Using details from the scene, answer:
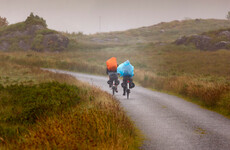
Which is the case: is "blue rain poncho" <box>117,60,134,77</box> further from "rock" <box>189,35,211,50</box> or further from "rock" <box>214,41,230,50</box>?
"rock" <box>189,35,211,50</box>

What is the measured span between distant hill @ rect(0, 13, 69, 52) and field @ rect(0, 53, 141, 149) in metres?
40.1

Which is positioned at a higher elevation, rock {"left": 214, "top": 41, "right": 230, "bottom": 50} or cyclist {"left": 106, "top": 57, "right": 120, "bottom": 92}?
rock {"left": 214, "top": 41, "right": 230, "bottom": 50}

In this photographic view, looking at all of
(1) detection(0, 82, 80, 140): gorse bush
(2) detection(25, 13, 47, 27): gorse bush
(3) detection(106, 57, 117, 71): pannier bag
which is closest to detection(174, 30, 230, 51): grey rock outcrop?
(2) detection(25, 13, 47, 27): gorse bush

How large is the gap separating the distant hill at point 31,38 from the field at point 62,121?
4009 cm

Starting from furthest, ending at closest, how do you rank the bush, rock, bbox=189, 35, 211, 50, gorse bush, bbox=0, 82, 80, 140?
rock, bbox=189, 35, 211, 50 < the bush < gorse bush, bbox=0, 82, 80, 140

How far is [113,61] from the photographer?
1541 centimetres

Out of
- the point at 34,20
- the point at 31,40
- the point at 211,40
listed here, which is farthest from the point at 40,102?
the point at 34,20

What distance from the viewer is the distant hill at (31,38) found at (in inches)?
2142

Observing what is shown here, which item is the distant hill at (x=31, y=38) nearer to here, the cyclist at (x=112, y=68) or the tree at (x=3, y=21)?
the tree at (x=3, y=21)

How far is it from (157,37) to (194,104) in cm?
7816

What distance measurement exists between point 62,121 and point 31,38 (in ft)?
169

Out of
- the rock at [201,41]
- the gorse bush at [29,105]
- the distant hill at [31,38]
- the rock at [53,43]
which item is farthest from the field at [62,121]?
the rock at [201,41]

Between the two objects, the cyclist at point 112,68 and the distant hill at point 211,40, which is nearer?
the cyclist at point 112,68

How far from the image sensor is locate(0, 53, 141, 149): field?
680cm
